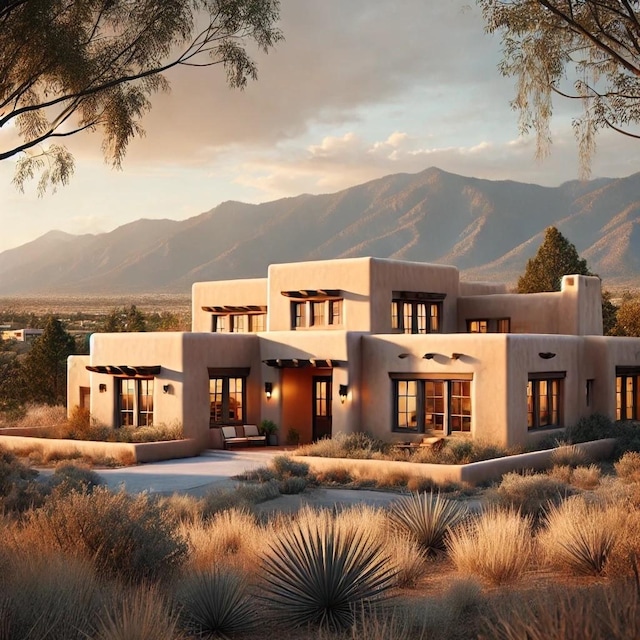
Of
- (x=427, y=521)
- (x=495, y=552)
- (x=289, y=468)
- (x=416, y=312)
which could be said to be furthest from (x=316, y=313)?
(x=495, y=552)

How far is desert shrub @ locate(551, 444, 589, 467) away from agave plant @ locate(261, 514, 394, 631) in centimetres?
1351

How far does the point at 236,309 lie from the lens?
3122 cm

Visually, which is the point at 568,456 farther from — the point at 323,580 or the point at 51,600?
the point at 51,600

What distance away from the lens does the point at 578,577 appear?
850 cm

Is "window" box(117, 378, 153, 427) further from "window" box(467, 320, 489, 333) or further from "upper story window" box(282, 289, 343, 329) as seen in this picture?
"window" box(467, 320, 489, 333)

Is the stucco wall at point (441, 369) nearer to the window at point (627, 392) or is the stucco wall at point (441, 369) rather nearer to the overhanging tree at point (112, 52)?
the window at point (627, 392)

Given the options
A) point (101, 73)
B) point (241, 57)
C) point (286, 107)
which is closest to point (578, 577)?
point (241, 57)

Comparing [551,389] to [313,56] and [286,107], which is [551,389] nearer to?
[313,56]

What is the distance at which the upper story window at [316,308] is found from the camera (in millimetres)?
26766

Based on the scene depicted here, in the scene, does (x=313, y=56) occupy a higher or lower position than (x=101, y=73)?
higher

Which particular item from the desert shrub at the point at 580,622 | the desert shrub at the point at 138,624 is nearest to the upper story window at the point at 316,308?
the desert shrub at the point at 138,624

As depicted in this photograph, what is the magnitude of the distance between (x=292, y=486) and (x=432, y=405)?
6.57 m

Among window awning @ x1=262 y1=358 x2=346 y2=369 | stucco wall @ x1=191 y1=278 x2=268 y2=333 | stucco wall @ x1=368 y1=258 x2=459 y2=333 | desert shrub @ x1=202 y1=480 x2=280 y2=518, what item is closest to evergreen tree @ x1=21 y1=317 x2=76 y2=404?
stucco wall @ x1=191 y1=278 x2=268 y2=333

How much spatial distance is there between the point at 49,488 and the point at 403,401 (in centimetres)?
1070
